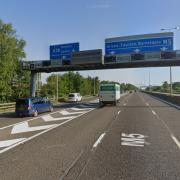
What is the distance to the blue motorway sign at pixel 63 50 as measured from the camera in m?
39.2

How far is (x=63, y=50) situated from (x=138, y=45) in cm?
925

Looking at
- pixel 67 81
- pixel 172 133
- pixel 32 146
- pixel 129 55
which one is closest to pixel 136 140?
pixel 172 133

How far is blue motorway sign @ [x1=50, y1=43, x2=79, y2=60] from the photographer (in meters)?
39.2

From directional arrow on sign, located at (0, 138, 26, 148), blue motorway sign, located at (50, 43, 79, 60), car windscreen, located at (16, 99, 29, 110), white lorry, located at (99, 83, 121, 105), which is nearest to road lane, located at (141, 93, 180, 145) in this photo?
directional arrow on sign, located at (0, 138, 26, 148)

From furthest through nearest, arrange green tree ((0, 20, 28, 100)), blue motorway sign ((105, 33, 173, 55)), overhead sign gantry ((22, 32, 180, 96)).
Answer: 1. green tree ((0, 20, 28, 100))
2. blue motorway sign ((105, 33, 173, 55))
3. overhead sign gantry ((22, 32, 180, 96))

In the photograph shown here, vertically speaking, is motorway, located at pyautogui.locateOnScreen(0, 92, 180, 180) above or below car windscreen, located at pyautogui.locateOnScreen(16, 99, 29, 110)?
below

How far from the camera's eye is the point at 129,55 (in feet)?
118

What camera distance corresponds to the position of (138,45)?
3625 centimetres

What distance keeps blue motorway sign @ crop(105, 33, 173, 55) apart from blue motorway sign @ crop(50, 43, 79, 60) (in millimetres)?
4070

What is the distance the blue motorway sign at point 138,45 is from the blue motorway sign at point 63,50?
407 centimetres

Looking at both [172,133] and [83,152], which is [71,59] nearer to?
[172,133]

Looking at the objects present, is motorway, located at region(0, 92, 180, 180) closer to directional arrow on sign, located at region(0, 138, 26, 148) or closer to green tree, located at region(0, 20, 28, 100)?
directional arrow on sign, located at region(0, 138, 26, 148)

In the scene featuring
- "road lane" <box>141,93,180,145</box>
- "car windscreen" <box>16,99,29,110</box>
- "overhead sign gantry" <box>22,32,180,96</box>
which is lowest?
"road lane" <box>141,93,180,145</box>

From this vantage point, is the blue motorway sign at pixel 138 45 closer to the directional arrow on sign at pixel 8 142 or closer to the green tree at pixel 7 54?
the green tree at pixel 7 54
